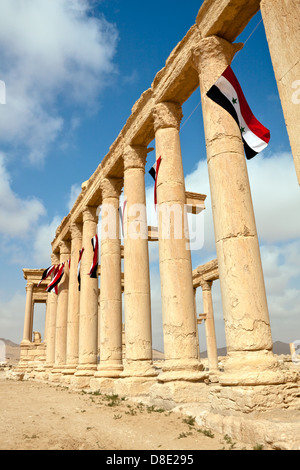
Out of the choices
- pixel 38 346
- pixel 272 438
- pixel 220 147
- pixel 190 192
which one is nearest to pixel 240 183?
pixel 220 147

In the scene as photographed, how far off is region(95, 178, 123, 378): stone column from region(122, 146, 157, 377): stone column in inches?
107

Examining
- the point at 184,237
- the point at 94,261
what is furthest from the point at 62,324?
the point at 184,237

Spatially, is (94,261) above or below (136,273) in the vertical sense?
above

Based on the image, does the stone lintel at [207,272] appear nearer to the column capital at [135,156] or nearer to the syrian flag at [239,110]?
the column capital at [135,156]

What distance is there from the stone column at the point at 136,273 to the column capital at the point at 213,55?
235 inches

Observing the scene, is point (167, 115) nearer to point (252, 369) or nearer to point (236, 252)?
point (236, 252)

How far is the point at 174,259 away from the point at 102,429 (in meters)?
5.53

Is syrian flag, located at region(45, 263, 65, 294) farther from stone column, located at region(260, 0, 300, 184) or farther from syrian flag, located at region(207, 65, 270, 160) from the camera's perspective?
stone column, located at region(260, 0, 300, 184)

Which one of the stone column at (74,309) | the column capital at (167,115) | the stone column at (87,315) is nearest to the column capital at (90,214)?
the stone column at (87,315)

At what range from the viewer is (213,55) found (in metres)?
10.9

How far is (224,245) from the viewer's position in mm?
8938

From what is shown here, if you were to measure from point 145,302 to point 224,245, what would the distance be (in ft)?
20.8

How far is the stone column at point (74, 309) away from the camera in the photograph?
22.2 m
